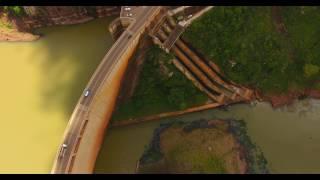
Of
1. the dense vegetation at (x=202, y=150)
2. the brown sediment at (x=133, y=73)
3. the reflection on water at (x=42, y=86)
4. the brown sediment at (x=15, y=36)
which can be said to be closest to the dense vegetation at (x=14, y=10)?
the brown sediment at (x=15, y=36)

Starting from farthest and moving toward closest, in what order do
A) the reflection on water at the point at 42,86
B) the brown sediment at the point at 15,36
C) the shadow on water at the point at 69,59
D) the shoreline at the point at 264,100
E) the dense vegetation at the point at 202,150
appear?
1. the brown sediment at the point at 15,36
2. the shadow on water at the point at 69,59
3. the shoreline at the point at 264,100
4. the reflection on water at the point at 42,86
5. the dense vegetation at the point at 202,150

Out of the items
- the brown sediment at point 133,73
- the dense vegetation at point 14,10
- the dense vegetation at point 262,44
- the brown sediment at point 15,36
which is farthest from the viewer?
the brown sediment at point 15,36

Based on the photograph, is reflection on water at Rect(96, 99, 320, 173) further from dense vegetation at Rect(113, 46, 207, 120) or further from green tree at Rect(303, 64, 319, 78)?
green tree at Rect(303, 64, 319, 78)

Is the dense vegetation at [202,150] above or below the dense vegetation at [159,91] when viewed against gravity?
below

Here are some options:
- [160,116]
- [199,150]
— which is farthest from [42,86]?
[199,150]

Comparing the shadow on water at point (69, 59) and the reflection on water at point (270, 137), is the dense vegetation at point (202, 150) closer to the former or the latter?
the reflection on water at point (270, 137)
